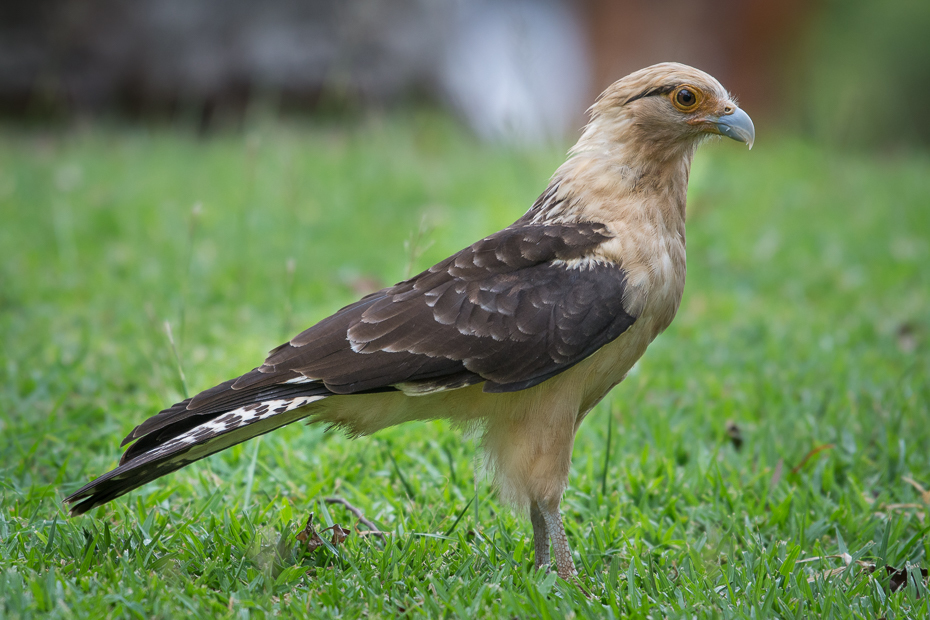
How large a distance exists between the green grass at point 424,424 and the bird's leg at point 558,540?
0.08 metres

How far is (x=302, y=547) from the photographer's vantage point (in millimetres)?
3176

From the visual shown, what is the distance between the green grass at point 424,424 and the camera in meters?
2.95

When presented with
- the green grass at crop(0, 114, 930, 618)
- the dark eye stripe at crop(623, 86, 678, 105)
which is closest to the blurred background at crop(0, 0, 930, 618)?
the green grass at crop(0, 114, 930, 618)

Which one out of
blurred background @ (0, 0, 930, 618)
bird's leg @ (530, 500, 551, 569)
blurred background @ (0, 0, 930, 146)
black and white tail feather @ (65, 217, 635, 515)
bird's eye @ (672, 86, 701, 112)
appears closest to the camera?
black and white tail feather @ (65, 217, 635, 515)

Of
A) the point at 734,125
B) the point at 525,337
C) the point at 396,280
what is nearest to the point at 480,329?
the point at 525,337

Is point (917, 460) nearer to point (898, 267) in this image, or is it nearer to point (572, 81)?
point (898, 267)

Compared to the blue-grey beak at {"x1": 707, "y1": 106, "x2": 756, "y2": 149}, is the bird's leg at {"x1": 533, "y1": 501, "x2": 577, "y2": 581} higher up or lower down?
lower down

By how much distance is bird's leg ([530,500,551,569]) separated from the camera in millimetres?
3332

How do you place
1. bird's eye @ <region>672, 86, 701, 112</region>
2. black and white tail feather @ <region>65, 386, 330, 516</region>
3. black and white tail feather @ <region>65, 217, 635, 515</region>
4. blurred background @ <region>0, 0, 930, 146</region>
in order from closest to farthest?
black and white tail feather @ <region>65, 386, 330, 516</region>, black and white tail feather @ <region>65, 217, 635, 515</region>, bird's eye @ <region>672, 86, 701, 112</region>, blurred background @ <region>0, 0, 930, 146</region>

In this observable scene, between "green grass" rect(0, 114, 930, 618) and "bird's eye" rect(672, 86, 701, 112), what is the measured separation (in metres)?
1.21

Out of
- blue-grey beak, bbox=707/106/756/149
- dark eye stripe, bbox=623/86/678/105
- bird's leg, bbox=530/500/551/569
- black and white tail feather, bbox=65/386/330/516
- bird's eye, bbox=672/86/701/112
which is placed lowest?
bird's leg, bbox=530/500/551/569

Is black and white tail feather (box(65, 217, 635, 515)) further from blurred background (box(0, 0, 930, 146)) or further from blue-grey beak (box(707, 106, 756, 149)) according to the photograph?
blurred background (box(0, 0, 930, 146))

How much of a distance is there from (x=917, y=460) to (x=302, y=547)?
2.87 m

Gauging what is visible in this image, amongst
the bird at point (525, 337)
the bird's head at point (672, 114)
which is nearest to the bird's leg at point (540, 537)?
the bird at point (525, 337)
